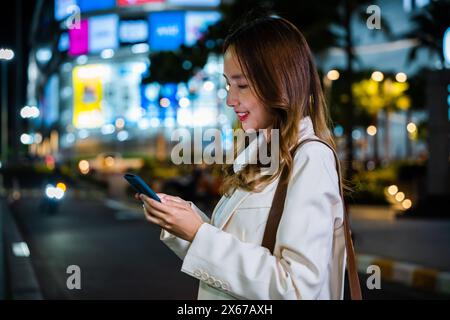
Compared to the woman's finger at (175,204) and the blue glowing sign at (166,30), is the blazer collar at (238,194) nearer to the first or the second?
the woman's finger at (175,204)

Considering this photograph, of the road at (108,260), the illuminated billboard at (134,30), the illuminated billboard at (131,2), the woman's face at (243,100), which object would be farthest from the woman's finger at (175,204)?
the illuminated billboard at (134,30)

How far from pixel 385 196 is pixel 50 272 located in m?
13.1

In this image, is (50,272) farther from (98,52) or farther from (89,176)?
(98,52)

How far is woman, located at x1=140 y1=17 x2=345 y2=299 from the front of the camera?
4.93 ft

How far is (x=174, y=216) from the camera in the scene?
1560 millimetres

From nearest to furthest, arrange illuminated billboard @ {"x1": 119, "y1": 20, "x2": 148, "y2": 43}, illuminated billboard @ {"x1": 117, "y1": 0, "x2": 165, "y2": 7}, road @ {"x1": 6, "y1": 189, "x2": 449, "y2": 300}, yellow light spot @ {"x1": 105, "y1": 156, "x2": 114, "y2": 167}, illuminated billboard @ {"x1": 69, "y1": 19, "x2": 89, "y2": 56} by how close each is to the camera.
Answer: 1. road @ {"x1": 6, "y1": 189, "x2": 449, "y2": 300}
2. yellow light spot @ {"x1": 105, "y1": 156, "x2": 114, "y2": 167}
3. illuminated billboard @ {"x1": 117, "y1": 0, "x2": 165, "y2": 7}
4. illuminated billboard @ {"x1": 119, "y1": 20, "x2": 148, "y2": 43}
5. illuminated billboard @ {"x1": 69, "y1": 19, "x2": 89, "y2": 56}

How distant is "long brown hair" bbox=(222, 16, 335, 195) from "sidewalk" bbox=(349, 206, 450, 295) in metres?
5.92

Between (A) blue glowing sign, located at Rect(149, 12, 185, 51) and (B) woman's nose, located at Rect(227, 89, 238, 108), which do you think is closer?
(B) woman's nose, located at Rect(227, 89, 238, 108)

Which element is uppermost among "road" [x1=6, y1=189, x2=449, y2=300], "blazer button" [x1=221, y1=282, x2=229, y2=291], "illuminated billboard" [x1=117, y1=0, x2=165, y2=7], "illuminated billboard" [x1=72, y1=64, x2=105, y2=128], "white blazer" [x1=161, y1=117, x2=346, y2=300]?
"illuminated billboard" [x1=117, y1=0, x2=165, y2=7]

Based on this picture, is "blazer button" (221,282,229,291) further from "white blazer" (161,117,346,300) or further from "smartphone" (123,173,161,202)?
"smartphone" (123,173,161,202)

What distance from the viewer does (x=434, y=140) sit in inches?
627

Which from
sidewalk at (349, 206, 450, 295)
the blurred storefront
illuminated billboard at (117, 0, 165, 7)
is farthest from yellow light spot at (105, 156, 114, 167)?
sidewalk at (349, 206, 450, 295)
